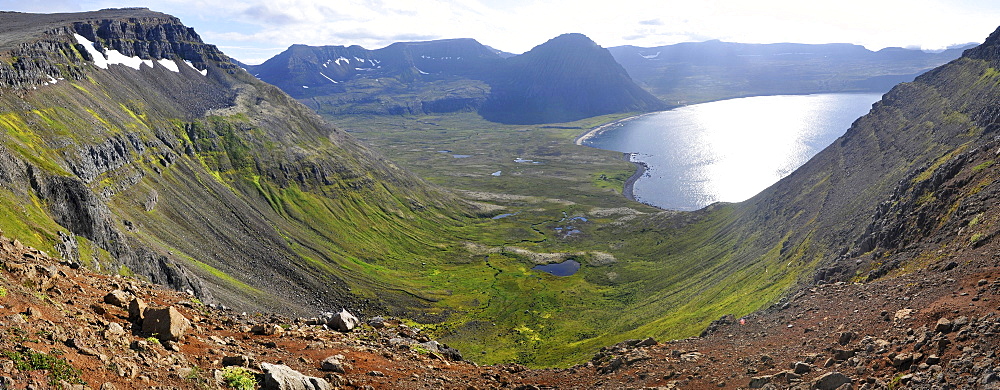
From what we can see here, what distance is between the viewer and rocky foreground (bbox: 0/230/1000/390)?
1839 cm

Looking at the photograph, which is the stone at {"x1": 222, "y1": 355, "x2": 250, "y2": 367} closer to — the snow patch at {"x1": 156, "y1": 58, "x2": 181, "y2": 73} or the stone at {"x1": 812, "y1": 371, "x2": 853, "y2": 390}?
the stone at {"x1": 812, "y1": 371, "x2": 853, "y2": 390}

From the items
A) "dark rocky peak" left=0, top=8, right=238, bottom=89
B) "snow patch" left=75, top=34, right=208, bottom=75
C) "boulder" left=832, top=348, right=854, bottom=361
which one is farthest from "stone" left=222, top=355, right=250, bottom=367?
"snow patch" left=75, top=34, right=208, bottom=75

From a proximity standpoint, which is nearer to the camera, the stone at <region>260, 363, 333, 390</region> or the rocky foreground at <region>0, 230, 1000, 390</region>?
the rocky foreground at <region>0, 230, 1000, 390</region>

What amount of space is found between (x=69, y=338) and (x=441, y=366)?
1854cm

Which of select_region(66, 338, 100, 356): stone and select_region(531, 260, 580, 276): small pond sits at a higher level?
select_region(66, 338, 100, 356): stone

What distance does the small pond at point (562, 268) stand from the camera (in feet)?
539

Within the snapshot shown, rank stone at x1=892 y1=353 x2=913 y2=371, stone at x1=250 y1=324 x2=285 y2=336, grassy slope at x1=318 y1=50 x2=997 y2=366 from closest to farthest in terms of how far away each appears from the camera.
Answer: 1. stone at x1=892 y1=353 x2=913 y2=371
2. stone at x1=250 y1=324 x2=285 y2=336
3. grassy slope at x1=318 y1=50 x2=997 y2=366

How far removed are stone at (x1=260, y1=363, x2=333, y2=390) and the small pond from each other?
471ft

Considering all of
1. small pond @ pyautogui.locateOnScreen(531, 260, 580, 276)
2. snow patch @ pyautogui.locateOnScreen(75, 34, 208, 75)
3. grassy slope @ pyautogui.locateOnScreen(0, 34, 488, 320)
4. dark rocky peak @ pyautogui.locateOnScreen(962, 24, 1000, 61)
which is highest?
snow patch @ pyautogui.locateOnScreen(75, 34, 208, 75)

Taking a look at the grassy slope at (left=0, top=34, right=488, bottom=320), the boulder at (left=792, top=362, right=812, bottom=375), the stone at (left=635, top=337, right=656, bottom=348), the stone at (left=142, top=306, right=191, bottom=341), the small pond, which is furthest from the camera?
the small pond

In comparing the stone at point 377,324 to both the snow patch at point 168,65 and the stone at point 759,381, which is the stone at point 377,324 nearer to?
the stone at point 759,381

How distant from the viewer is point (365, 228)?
176 m

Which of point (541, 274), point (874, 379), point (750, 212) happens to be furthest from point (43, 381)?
point (750, 212)

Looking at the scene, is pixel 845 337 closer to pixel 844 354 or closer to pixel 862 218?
pixel 844 354
